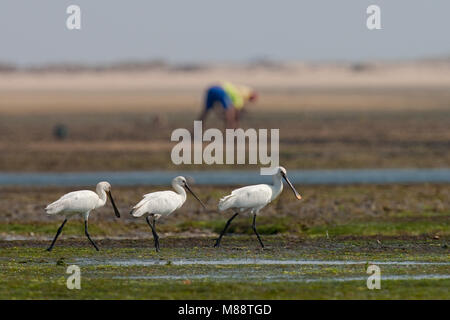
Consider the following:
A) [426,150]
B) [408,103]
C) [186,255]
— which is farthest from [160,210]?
[408,103]

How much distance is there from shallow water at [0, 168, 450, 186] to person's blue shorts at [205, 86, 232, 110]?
56.7ft

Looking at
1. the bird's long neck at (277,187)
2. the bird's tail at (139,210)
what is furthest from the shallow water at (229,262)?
the bird's long neck at (277,187)

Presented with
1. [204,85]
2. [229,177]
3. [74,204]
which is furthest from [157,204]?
[204,85]

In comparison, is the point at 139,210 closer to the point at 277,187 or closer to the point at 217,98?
the point at 277,187

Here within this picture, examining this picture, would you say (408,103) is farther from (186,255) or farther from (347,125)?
(186,255)

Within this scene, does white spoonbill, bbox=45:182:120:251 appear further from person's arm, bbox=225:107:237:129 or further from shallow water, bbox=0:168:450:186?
person's arm, bbox=225:107:237:129

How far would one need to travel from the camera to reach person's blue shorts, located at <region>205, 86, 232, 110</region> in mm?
53375

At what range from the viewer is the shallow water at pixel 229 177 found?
32219 mm

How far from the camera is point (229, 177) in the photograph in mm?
34188

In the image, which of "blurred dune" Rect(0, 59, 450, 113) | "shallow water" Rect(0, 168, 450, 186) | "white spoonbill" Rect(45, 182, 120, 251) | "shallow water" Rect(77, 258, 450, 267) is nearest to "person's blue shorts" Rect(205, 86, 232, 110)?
"shallow water" Rect(0, 168, 450, 186)

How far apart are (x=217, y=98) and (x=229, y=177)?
65.3 ft

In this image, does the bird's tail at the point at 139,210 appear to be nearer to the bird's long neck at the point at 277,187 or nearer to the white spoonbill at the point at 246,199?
the white spoonbill at the point at 246,199
